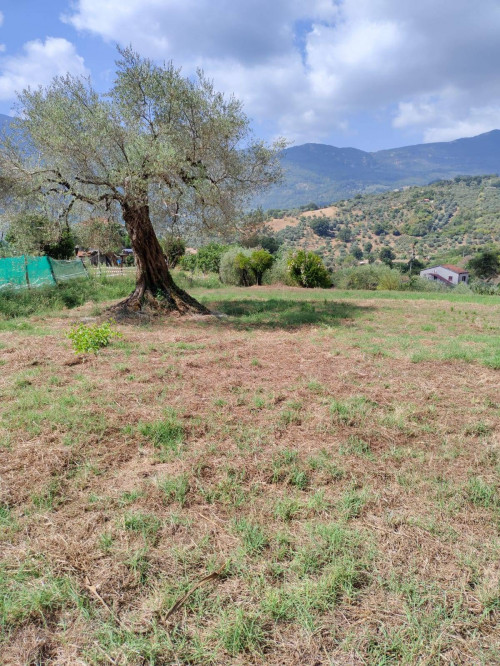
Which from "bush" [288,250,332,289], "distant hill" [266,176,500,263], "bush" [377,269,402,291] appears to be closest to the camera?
"bush" [288,250,332,289]

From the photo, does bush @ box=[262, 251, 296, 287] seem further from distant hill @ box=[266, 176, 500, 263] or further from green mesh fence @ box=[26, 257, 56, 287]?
distant hill @ box=[266, 176, 500, 263]

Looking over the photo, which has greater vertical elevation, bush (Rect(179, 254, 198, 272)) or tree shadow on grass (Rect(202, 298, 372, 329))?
bush (Rect(179, 254, 198, 272))

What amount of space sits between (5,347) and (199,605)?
6388 millimetres

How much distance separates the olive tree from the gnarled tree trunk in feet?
0.10

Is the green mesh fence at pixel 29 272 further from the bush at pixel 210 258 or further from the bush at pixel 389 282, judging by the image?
the bush at pixel 389 282

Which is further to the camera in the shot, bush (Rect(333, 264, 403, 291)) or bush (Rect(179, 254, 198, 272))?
bush (Rect(179, 254, 198, 272))

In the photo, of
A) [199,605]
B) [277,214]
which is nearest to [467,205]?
[277,214]

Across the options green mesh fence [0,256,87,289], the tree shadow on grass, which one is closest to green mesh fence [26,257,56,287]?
green mesh fence [0,256,87,289]

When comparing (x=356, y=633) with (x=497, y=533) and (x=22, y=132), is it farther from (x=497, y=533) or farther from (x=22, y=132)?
(x=22, y=132)

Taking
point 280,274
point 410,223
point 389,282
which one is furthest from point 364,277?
point 410,223

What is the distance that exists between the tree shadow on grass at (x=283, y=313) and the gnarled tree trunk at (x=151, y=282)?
1314mm

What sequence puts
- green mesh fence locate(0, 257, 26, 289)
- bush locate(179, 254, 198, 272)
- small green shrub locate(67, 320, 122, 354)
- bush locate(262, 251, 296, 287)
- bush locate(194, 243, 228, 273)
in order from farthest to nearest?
bush locate(179, 254, 198, 272) < bush locate(194, 243, 228, 273) < bush locate(262, 251, 296, 287) < green mesh fence locate(0, 257, 26, 289) < small green shrub locate(67, 320, 122, 354)

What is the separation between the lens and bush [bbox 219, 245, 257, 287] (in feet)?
82.2

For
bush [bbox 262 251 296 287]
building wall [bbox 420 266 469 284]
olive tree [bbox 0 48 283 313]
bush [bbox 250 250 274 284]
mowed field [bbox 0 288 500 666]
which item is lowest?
building wall [bbox 420 266 469 284]
